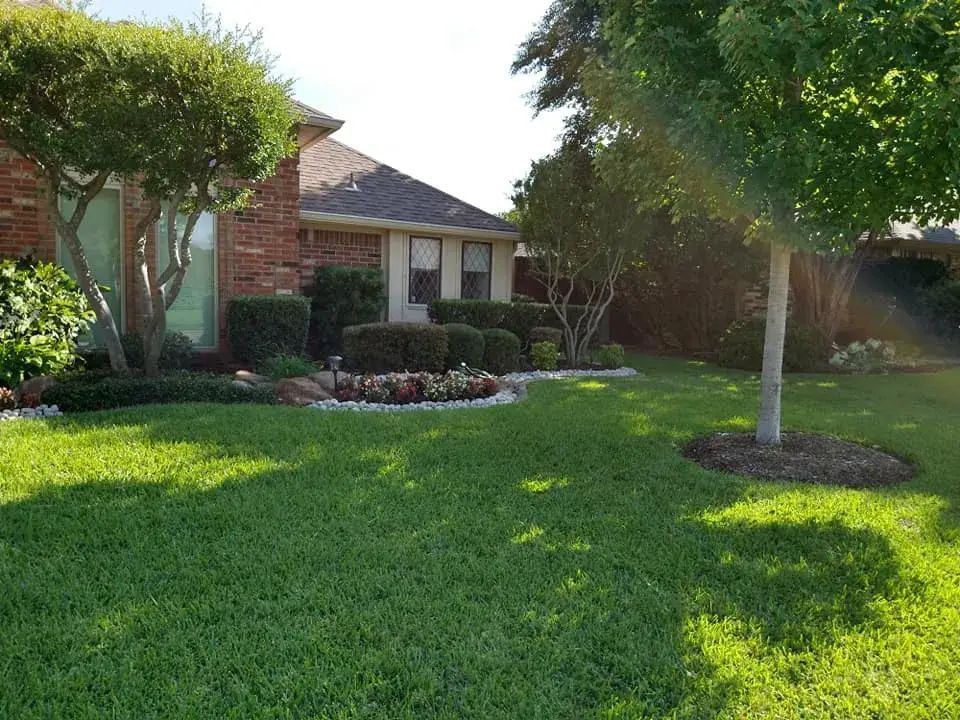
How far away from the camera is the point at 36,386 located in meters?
6.39

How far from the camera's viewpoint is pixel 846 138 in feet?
15.0

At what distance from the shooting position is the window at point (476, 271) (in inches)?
540

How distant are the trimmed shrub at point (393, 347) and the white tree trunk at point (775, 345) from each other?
15.1 ft

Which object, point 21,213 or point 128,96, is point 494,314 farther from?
point 128,96

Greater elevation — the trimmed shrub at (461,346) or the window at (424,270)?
the window at (424,270)

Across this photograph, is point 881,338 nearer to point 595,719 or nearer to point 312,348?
point 312,348

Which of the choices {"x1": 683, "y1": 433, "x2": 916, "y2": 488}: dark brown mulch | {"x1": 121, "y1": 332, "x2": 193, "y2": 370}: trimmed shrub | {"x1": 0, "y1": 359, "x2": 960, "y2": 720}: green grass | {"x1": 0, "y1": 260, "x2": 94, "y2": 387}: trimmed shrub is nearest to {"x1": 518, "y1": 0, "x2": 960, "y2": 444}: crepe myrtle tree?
{"x1": 683, "y1": 433, "x2": 916, "y2": 488}: dark brown mulch

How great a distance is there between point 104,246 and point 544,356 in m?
6.42

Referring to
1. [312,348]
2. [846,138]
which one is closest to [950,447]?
[846,138]

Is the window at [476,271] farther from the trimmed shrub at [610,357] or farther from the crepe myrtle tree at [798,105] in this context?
the crepe myrtle tree at [798,105]

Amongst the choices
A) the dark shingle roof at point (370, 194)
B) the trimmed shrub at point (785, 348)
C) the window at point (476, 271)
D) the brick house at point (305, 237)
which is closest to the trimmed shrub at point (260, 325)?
the brick house at point (305, 237)

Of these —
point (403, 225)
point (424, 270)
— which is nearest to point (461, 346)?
point (403, 225)

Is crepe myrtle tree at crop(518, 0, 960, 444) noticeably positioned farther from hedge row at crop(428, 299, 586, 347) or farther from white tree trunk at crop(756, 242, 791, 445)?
hedge row at crop(428, 299, 586, 347)

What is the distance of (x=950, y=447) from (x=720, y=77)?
3878 mm
